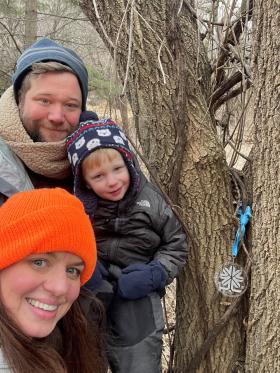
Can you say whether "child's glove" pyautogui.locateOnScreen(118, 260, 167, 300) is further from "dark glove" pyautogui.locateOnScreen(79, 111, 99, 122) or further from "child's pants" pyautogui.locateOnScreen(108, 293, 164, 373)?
"dark glove" pyautogui.locateOnScreen(79, 111, 99, 122)

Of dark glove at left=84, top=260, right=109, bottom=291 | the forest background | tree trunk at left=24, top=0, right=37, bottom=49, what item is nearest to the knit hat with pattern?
the forest background

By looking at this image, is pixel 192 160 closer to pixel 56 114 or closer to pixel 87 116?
pixel 87 116

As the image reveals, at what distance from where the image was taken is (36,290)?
155 cm

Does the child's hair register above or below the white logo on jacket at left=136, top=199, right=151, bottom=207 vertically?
above

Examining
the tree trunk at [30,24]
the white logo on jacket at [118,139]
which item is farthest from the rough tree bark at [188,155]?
the tree trunk at [30,24]

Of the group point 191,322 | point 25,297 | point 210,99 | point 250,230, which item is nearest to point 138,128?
point 210,99

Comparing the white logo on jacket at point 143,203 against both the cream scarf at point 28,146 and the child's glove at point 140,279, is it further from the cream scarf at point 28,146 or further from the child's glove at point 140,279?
the cream scarf at point 28,146

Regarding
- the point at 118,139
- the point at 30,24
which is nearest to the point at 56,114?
the point at 118,139

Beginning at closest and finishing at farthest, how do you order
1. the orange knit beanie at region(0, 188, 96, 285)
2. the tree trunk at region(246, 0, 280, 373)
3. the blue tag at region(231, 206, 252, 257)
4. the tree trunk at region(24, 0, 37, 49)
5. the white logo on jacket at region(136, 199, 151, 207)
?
the orange knit beanie at region(0, 188, 96, 285) → the tree trunk at region(246, 0, 280, 373) → the white logo on jacket at region(136, 199, 151, 207) → the blue tag at region(231, 206, 252, 257) → the tree trunk at region(24, 0, 37, 49)

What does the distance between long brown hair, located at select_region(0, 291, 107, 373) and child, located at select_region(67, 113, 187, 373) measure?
0.13m

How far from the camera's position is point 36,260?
60.6 inches

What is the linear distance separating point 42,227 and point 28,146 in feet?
1.76

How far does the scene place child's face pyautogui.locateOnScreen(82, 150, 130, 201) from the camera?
207 cm

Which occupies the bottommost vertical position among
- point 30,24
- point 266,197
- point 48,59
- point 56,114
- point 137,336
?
point 137,336
